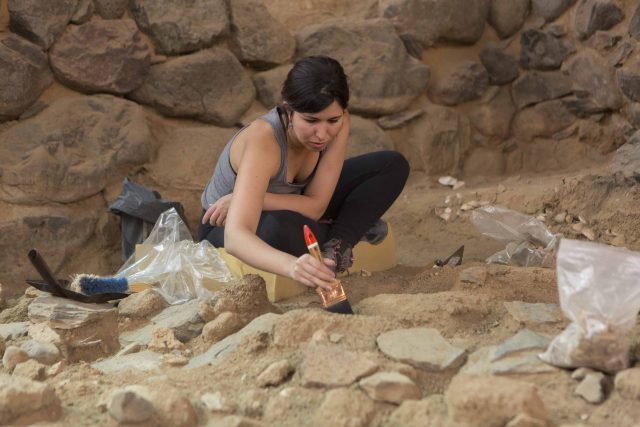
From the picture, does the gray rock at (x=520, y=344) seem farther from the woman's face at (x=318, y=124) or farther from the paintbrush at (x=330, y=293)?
the woman's face at (x=318, y=124)

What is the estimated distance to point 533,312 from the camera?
2.46 metres

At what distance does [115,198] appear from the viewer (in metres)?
3.94

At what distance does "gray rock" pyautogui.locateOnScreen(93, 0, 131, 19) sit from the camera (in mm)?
3967

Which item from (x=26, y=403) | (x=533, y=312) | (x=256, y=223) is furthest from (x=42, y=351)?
(x=533, y=312)

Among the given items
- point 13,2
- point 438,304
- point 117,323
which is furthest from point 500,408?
point 13,2

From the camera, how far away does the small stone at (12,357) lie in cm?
243

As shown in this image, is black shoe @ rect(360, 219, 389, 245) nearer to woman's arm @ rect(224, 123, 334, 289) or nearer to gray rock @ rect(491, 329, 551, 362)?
woman's arm @ rect(224, 123, 334, 289)

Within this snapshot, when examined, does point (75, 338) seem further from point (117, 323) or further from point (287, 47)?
point (287, 47)

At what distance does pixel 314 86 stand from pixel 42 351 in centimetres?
118

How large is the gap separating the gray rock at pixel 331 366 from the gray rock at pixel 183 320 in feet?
2.14

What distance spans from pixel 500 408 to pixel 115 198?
2564mm

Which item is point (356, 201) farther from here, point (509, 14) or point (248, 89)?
point (509, 14)

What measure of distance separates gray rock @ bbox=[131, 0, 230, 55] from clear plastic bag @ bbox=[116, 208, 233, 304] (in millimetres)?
1088

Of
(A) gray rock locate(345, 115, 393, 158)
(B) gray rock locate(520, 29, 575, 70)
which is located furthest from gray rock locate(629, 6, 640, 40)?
(A) gray rock locate(345, 115, 393, 158)
